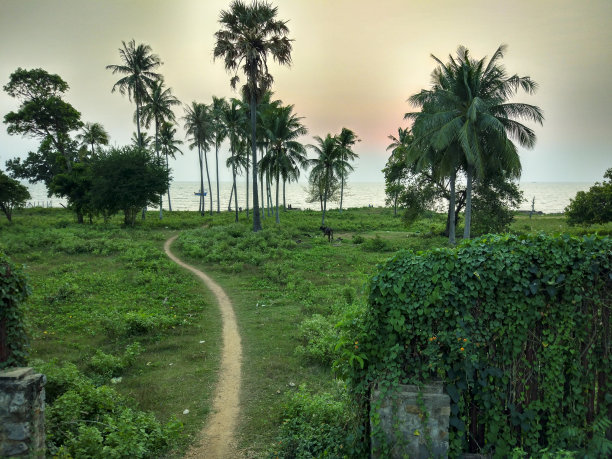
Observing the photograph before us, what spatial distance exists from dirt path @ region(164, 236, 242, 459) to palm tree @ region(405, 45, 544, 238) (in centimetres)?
1694

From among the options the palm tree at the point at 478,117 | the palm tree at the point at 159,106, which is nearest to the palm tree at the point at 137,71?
the palm tree at the point at 159,106

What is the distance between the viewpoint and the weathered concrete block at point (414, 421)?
5148 millimetres

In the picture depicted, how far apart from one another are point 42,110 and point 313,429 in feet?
151

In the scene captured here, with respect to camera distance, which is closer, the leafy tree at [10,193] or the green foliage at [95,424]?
the green foliage at [95,424]

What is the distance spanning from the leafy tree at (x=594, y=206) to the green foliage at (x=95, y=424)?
34026mm

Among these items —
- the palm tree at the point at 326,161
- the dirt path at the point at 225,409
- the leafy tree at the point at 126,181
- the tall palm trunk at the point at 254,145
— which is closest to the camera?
the dirt path at the point at 225,409

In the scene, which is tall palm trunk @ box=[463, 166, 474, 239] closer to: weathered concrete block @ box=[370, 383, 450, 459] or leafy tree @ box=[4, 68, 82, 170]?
weathered concrete block @ box=[370, 383, 450, 459]

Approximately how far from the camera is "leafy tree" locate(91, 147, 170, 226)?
3344 cm

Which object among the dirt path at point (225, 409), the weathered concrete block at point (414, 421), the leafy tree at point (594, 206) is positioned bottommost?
the dirt path at point (225, 409)

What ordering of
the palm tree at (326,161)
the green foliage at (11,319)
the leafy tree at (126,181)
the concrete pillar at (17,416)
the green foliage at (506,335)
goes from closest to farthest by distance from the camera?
the concrete pillar at (17,416)
the green foliage at (506,335)
the green foliage at (11,319)
the leafy tree at (126,181)
the palm tree at (326,161)

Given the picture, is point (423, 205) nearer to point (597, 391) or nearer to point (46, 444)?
point (597, 391)

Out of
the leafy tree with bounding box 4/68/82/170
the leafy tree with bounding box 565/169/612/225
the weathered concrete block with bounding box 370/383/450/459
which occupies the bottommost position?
the weathered concrete block with bounding box 370/383/450/459

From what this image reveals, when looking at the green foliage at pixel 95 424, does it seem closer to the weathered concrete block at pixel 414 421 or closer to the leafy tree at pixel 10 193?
the weathered concrete block at pixel 414 421

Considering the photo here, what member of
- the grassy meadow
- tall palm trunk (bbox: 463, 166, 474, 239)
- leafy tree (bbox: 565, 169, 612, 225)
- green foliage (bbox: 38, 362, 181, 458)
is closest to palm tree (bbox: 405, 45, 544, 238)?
tall palm trunk (bbox: 463, 166, 474, 239)
